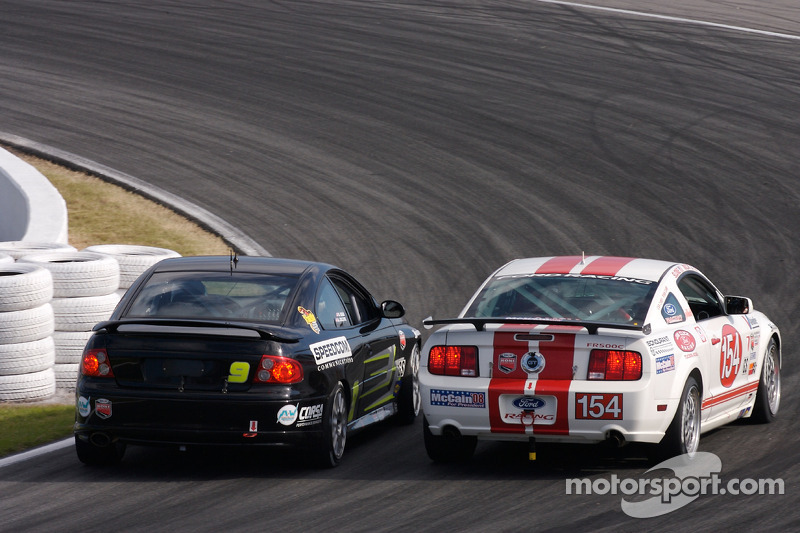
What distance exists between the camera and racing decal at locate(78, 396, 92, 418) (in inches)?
301

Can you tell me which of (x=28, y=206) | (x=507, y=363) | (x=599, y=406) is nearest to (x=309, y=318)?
(x=507, y=363)

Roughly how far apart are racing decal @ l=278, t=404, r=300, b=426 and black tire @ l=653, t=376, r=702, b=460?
238cm

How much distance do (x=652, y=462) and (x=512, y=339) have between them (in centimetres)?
128

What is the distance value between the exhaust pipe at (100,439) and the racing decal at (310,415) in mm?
1230

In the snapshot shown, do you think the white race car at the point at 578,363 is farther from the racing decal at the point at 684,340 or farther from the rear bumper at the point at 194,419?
the rear bumper at the point at 194,419

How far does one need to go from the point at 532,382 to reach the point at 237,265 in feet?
7.70

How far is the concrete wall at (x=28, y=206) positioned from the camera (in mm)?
14266

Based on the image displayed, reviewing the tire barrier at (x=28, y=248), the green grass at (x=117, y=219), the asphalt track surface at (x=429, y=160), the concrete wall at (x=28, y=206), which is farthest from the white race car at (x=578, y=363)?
the green grass at (x=117, y=219)

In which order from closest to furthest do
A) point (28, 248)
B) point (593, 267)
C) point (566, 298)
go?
point (566, 298), point (593, 267), point (28, 248)

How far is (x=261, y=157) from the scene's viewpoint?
20344 millimetres

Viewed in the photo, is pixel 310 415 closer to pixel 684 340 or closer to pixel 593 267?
pixel 593 267

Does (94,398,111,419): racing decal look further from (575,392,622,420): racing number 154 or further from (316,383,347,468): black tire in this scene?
(575,392,622,420): racing number 154

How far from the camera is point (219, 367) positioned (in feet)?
24.7

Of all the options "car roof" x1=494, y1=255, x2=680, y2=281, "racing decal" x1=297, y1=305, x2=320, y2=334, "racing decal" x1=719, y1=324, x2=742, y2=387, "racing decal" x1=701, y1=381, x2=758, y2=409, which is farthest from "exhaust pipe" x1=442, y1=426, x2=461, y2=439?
"racing decal" x1=719, y1=324, x2=742, y2=387
